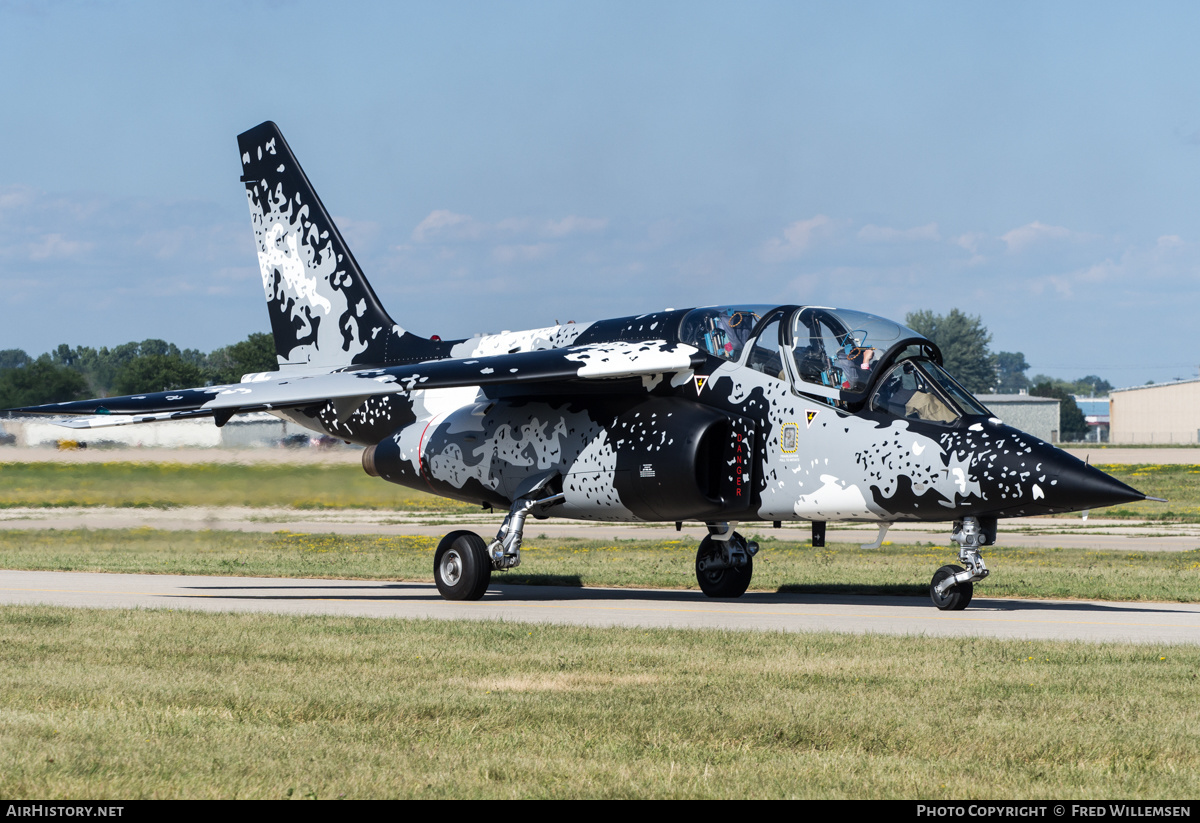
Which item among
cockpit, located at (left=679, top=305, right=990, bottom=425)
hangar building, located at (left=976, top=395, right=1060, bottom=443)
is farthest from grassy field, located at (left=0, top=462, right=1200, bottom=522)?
hangar building, located at (left=976, top=395, right=1060, bottom=443)

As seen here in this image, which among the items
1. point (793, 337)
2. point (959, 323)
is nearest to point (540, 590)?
point (793, 337)

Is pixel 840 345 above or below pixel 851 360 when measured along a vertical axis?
above

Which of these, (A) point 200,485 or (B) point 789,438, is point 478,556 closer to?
(B) point 789,438

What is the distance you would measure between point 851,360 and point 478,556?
5.60 meters

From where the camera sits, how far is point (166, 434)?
24859 mm

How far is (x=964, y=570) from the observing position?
51.5 ft

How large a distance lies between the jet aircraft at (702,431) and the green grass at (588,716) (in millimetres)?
2863

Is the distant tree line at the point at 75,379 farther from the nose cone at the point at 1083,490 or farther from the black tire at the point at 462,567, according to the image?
the nose cone at the point at 1083,490

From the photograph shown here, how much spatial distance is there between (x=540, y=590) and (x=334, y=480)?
554 centimetres

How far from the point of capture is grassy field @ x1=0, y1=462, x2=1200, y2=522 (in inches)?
939

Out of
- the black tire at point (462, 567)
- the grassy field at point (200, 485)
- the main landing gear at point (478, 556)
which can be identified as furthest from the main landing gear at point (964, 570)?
the grassy field at point (200, 485)

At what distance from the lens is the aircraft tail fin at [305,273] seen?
22.5 m

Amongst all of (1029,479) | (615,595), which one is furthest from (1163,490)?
(1029,479)

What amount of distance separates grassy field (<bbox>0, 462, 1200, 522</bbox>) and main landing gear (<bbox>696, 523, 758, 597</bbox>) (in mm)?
6517
